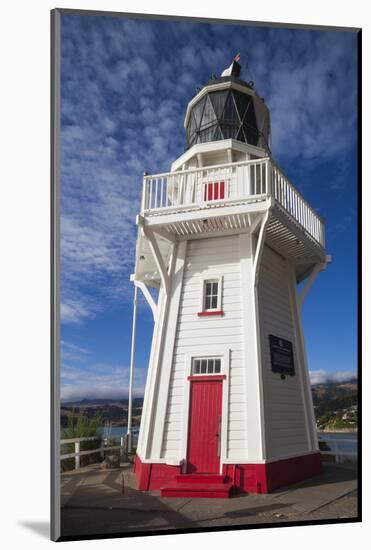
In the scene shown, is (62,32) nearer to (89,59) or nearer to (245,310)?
(89,59)

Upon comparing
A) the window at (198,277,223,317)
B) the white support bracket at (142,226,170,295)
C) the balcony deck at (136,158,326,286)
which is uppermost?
the balcony deck at (136,158,326,286)

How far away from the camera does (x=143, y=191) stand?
6.55 m

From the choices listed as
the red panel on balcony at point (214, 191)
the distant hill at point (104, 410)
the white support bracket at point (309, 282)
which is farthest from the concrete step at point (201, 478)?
the red panel on balcony at point (214, 191)

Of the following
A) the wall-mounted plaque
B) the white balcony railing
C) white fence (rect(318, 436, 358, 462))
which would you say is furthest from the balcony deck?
white fence (rect(318, 436, 358, 462))

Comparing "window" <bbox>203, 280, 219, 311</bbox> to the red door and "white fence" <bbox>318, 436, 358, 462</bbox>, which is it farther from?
"white fence" <bbox>318, 436, 358, 462</bbox>

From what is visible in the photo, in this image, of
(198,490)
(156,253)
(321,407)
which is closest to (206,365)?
(198,490)

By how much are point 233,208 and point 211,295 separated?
122 cm

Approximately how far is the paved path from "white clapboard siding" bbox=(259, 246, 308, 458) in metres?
0.64

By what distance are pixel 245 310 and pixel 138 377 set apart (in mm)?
2013

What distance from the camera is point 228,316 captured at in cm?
632

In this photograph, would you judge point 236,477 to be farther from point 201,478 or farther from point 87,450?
point 87,450

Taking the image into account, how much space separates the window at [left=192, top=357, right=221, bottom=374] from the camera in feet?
20.2

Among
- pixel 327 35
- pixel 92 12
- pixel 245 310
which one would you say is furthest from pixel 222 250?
pixel 92 12

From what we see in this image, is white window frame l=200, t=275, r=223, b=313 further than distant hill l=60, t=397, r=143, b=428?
Yes
